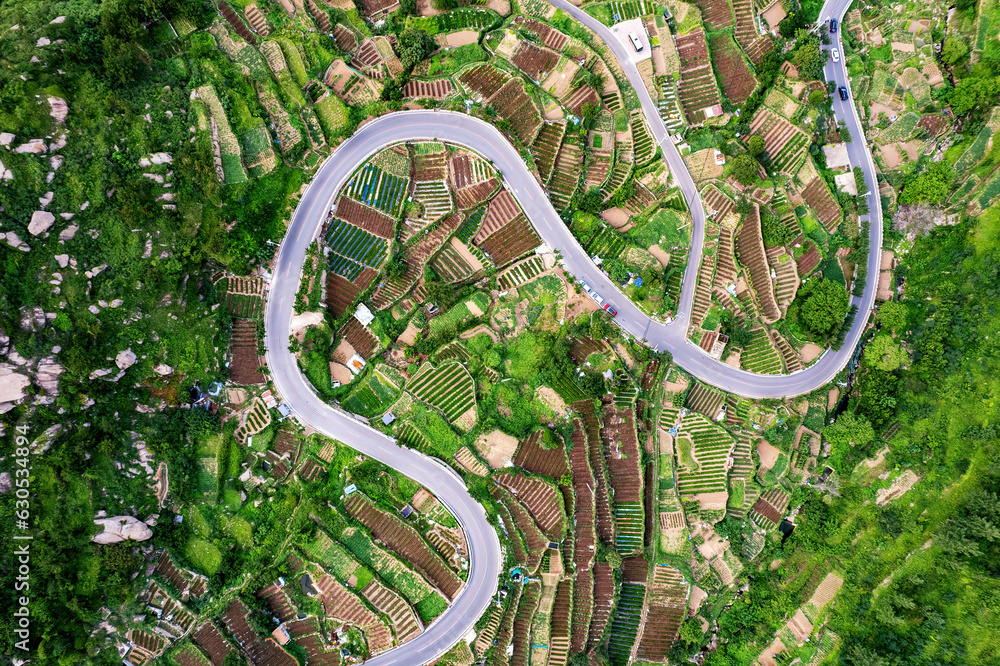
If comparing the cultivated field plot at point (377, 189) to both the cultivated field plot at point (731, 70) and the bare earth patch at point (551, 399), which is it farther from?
the cultivated field plot at point (731, 70)

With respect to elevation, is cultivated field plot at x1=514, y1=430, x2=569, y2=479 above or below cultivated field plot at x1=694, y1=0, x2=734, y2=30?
below

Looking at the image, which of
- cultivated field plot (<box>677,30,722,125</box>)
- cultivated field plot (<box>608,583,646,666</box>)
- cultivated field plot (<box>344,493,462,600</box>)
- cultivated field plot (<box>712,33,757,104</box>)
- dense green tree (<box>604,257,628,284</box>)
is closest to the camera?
cultivated field plot (<box>344,493,462,600</box>)

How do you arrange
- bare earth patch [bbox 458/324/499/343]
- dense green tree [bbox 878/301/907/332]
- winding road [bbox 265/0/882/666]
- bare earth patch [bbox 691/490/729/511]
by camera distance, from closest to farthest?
winding road [bbox 265/0/882/666]
bare earth patch [bbox 458/324/499/343]
bare earth patch [bbox 691/490/729/511]
dense green tree [bbox 878/301/907/332]

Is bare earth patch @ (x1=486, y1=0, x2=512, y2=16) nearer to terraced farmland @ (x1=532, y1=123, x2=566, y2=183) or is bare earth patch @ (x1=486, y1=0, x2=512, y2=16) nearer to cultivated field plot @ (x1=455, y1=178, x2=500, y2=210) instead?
terraced farmland @ (x1=532, y1=123, x2=566, y2=183)

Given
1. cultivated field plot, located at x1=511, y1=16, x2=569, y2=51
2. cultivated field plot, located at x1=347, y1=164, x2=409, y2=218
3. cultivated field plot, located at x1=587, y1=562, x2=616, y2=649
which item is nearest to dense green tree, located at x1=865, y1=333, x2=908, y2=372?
cultivated field plot, located at x1=587, y1=562, x2=616, y2=649

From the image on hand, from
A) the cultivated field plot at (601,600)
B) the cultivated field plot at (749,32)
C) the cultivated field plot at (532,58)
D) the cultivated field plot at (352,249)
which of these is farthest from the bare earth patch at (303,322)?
the cultivated field plot at (749,32)

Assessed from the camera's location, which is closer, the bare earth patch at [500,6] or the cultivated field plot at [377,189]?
the cultivated field plot at [377,189]
